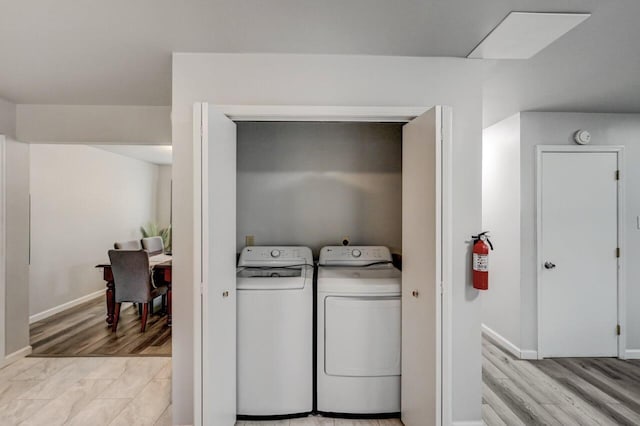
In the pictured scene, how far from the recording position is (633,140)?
3.40 m

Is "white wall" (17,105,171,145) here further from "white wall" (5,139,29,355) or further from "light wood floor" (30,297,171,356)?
"light wood floor" (30,297,171,356)

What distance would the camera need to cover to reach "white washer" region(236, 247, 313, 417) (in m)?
2.29

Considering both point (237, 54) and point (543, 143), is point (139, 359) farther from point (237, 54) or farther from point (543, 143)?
point (543, 143)

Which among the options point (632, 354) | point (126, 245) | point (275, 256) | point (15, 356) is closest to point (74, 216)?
point (126, 245)

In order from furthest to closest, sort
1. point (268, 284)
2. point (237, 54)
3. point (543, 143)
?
point (543, 143) < point (268, 284) < point (237, 54)

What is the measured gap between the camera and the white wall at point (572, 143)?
11.0ft

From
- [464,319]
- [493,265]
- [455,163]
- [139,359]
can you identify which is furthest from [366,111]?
[139,359]

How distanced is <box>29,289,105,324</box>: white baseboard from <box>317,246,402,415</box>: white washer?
4078mm

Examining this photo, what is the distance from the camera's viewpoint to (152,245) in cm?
563

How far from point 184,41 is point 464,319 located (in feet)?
7.83

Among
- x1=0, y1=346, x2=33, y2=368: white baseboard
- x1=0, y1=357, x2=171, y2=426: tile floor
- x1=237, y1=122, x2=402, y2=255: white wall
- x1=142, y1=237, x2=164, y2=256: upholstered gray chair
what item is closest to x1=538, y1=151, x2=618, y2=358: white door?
x1=237, y1=122, x2=402, y2=255: white wall

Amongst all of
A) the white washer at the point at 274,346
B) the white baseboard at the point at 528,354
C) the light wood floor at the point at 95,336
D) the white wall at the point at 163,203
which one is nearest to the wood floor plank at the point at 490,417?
the white baseboard at the point at 528,354

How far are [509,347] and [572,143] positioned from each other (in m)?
2.12

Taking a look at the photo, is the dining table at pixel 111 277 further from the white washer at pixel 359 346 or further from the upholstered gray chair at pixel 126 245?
the white washer at pixel 359 346
